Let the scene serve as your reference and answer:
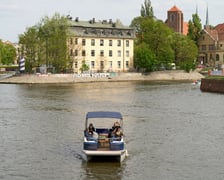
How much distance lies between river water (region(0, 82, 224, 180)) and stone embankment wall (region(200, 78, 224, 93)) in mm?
23719

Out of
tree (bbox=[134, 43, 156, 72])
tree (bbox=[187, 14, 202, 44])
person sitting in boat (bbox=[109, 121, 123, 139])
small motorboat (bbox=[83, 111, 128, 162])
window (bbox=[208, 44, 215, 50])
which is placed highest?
tree (bbox=[187, 14, 202, 44])

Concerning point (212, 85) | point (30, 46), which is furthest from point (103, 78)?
point (212, 85)

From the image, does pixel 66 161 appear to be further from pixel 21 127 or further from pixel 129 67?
pixel 129 67

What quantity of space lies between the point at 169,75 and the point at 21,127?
308 ft

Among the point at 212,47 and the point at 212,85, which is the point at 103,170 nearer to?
the point at 212,85

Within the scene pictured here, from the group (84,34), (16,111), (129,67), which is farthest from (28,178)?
(129,67)

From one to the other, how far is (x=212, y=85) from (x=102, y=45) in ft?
163

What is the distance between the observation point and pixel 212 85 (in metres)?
87.6

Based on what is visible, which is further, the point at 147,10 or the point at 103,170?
the point at 147,10

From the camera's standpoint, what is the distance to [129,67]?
136500mm

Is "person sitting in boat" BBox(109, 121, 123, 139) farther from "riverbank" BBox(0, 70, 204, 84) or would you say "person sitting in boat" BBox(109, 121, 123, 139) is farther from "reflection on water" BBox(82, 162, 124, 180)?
"riverbank" BBox(0, 70, 204, 84)

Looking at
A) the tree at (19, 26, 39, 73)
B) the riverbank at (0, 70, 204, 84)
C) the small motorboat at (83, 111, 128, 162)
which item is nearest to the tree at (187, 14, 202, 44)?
the riverbank at (0, 70, 204, 84)

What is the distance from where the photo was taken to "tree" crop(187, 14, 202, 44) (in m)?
162

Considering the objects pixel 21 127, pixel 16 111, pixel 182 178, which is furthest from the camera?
pixel 16 111
